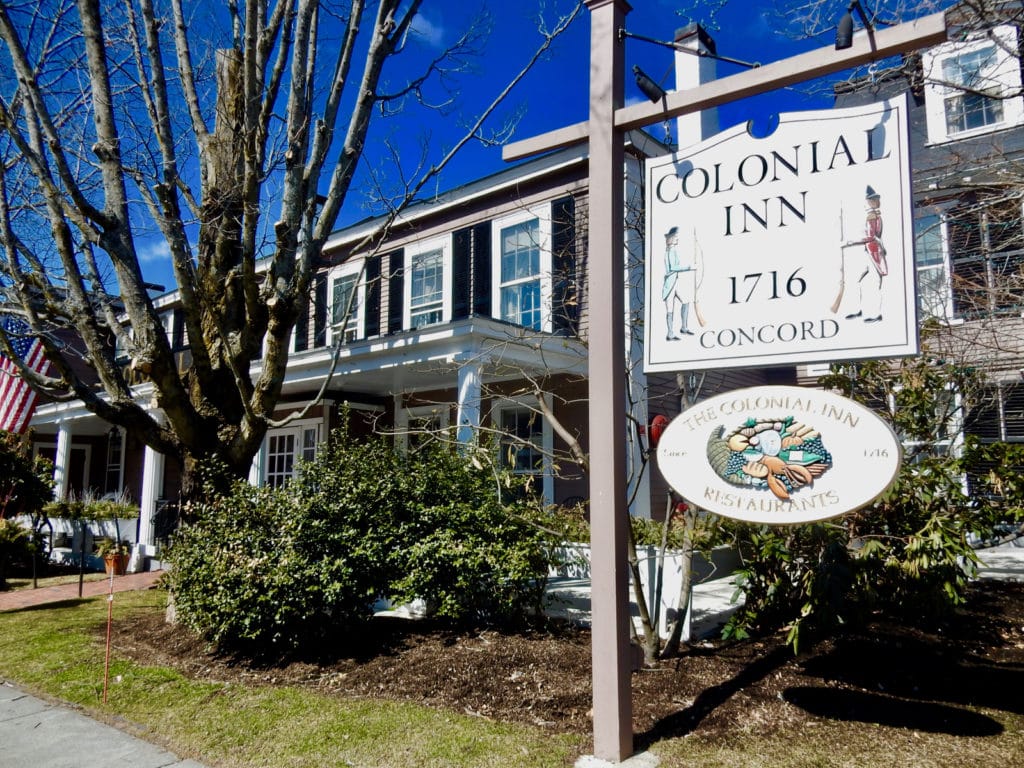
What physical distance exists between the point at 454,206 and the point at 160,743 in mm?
10008

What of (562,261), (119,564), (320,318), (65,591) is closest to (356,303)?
(320,318)

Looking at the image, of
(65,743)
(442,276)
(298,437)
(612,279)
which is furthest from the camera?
(298,437)

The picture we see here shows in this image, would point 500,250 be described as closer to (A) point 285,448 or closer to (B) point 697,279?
(A) point 285,448

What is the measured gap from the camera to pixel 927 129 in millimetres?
12188

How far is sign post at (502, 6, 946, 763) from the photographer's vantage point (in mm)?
3520

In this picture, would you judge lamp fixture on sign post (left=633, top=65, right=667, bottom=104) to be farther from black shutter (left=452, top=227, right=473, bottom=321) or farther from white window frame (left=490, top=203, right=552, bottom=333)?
black shutter (left=452, top=227, right=473, bottom=321)

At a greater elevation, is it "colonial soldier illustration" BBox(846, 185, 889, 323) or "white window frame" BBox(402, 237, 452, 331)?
"white window frame" BBox(402, 237, 452, 331)

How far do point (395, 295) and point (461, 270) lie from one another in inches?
70.9

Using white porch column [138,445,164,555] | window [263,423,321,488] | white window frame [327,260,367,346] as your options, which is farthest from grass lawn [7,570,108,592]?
white window frame [327,260,367,346]

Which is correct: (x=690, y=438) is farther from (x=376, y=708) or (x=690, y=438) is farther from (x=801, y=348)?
(x=376, y=708)

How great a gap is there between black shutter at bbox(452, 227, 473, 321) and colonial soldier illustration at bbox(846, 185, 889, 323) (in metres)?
9.22

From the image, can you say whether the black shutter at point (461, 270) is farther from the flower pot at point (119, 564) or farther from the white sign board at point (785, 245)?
the white sign board at point (785, 245)

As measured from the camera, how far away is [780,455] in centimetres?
312

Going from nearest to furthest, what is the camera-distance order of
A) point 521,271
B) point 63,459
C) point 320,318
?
point 521,271 < point 320,318 < point 63,459
